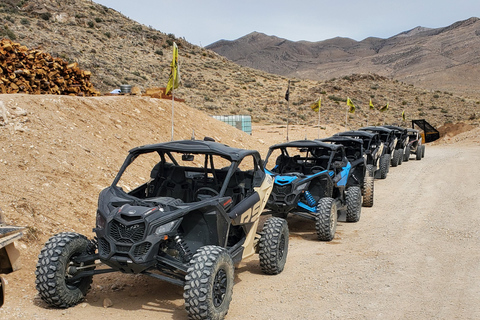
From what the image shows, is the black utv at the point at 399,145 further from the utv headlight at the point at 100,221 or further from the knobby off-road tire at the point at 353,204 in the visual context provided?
the utv headlight at the point at 100,221

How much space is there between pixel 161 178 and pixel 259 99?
42.1 metres

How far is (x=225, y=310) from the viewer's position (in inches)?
198

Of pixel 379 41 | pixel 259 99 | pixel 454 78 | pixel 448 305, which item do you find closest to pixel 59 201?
pixel 448 305

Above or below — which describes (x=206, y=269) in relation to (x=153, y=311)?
above

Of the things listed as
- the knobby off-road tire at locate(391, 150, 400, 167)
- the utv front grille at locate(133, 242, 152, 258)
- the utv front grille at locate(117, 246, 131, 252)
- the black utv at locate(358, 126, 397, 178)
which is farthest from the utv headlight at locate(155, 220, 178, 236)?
the knobby off-road tire at locate(391, 150, 400, 167)

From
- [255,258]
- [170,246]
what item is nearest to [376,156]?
[255,258]

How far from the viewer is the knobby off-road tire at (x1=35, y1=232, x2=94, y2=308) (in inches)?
198

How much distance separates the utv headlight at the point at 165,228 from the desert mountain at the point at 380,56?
8626 cm

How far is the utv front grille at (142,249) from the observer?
489cm

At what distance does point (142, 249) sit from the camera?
4910 mm

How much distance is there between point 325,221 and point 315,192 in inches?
48.4

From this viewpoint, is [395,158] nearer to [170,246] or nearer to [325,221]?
[325,221]

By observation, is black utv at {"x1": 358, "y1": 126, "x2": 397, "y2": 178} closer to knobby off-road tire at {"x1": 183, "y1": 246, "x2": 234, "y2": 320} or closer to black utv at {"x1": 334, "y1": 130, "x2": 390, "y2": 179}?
black utv at {"x1": 334, "y1": 130, "x2": 390, "y2": 179}

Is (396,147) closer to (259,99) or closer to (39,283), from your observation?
(39,283)
